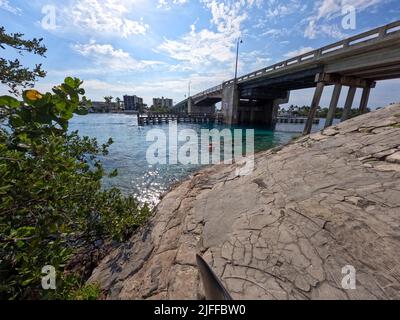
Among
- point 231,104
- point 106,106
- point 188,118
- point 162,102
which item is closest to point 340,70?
point 231,104

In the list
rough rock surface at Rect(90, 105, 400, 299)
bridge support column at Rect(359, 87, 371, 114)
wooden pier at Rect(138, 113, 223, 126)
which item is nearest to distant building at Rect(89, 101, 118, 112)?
wooden pier at Rect(138, 113, 223, 126)

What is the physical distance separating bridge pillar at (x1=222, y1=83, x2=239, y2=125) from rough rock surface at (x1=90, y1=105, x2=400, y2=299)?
115ft

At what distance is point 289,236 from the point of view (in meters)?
3.07

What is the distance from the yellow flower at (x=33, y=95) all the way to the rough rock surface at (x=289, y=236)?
293 cm

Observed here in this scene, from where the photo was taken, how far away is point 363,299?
2070mm

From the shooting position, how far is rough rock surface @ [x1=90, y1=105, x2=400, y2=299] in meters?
2.38

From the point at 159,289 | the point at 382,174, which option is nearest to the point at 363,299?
the point at 159,289

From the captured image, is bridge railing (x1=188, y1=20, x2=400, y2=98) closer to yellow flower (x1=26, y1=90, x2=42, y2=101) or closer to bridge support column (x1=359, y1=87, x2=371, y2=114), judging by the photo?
bridge support column (x1=359, y1=87, x2=371, y2=114)

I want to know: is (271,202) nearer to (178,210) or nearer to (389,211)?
(389,211)

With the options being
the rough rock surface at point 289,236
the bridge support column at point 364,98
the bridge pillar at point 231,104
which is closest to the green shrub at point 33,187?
the rough rock surface at point 289,236

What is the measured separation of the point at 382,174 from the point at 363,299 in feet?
9.34

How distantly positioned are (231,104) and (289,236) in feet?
128

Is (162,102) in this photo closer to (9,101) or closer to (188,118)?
(188,118)

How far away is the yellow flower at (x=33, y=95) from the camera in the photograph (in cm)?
180
